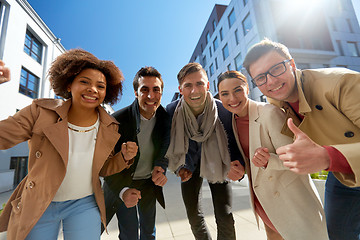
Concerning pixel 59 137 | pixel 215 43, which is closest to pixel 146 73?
pixel 59 137

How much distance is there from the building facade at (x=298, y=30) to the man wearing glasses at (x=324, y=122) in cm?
1191

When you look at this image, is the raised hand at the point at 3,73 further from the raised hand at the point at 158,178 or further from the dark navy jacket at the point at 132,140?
the raised hand at the point at 158,178

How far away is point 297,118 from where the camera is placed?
5.63ft

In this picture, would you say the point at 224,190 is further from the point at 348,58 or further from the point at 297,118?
the point at 348,58

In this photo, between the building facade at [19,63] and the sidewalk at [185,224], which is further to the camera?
the building facade at [19,63]

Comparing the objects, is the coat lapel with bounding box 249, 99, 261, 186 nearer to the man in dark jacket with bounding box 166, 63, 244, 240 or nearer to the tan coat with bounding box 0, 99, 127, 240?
the man in dark jacket with bounding box 166, 63, 244, 240

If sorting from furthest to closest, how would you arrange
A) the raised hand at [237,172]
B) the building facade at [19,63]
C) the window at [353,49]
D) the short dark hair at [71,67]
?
1. the window at [353,49]
2. the building facade at [19,63]
3. the raised hand at [237,172]
4. the short dark hair at [71,67]

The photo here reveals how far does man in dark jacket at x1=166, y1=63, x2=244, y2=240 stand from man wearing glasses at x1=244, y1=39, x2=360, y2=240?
699 mm

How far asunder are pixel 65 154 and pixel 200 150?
5.29 ft

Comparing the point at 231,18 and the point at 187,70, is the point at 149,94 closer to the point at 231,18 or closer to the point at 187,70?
the point at 187,70

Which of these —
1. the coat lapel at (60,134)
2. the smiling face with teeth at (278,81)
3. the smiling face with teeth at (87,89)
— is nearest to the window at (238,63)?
the smiling face with teeth at (278,81)

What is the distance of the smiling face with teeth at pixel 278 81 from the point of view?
166 cm

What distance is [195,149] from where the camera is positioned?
8.18ft

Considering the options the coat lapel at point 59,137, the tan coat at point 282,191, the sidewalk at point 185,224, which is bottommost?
the sidewalk at point 185,224
